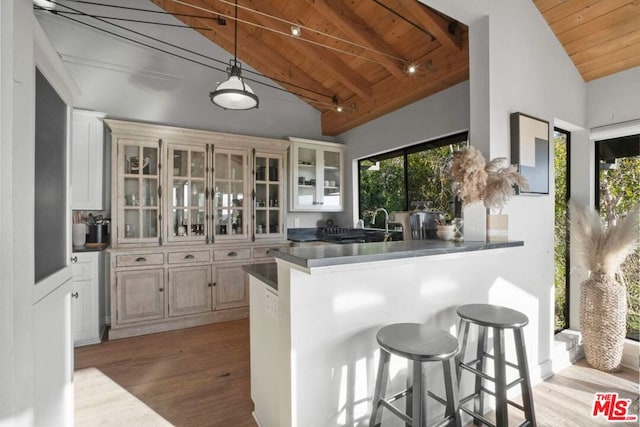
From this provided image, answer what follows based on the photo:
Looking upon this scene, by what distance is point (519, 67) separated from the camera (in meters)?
2.22

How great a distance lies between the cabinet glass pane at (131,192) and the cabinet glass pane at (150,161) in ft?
0.52

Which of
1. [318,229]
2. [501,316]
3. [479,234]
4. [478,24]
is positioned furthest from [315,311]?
[318,229]

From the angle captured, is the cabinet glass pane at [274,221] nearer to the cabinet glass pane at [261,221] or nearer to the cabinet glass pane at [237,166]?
the cabinet glass pane at [261,221]

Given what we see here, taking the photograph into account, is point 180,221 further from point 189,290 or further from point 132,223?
point 189,290

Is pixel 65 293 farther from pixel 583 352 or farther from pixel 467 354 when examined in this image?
pixel 583 352

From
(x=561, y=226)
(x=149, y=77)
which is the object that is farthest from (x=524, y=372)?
(x=149, y=77)

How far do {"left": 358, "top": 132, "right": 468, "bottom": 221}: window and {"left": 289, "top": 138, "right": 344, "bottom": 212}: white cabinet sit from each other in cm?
33

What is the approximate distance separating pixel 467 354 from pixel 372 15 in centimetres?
296

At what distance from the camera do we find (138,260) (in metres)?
3.20

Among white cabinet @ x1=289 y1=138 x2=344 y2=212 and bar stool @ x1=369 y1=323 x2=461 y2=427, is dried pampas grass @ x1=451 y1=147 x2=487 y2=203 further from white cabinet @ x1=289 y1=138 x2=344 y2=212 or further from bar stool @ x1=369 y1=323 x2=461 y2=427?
white cabinet @ x1=289 y1=138 x2=344 y2=212

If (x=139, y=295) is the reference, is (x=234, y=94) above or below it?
above

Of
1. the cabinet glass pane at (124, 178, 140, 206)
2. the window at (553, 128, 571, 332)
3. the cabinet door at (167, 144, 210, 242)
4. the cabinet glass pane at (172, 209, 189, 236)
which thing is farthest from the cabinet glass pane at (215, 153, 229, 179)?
the window at (553, 128, 571, 332)

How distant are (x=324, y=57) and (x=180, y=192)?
2.32m

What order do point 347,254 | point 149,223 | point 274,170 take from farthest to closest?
point 274,170, point 149,223, point 347,254
